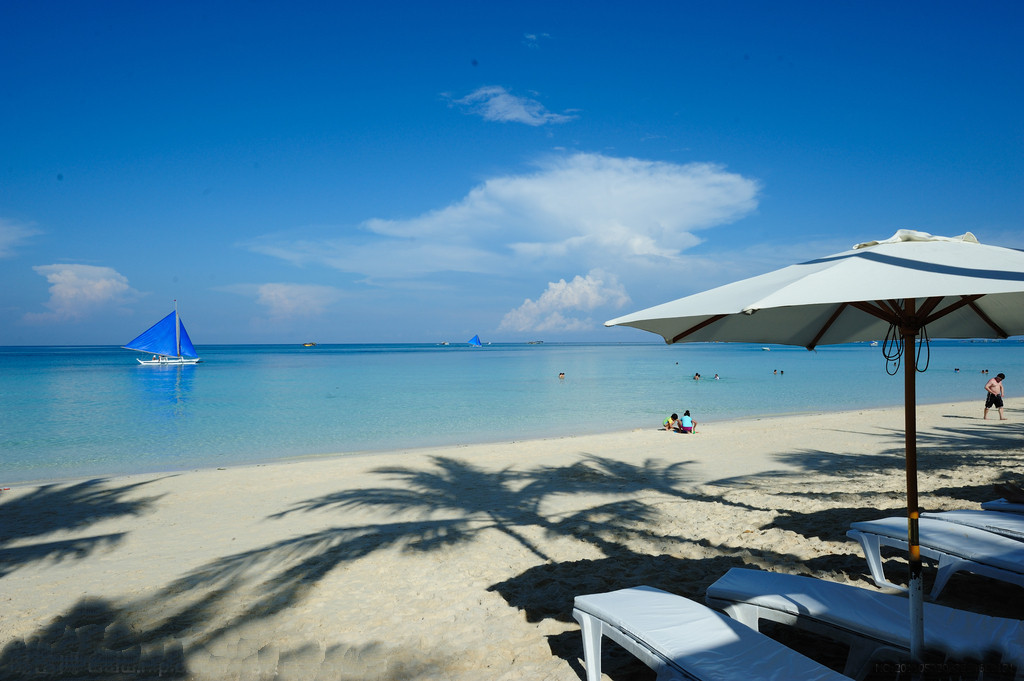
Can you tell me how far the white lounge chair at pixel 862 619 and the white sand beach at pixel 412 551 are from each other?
87cm

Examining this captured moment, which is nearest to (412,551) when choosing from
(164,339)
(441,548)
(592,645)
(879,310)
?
(441,548)

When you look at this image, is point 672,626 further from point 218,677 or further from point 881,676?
point 218,677

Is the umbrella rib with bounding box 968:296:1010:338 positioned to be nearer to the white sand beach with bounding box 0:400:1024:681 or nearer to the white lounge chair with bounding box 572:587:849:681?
the white sand beach with bounding box 0:400:1024:681

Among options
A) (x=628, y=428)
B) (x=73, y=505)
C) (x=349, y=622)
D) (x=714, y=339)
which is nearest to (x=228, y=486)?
(x=73, y=505)

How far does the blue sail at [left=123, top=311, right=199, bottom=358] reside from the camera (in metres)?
56.1

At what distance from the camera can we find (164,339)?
56.6 meters

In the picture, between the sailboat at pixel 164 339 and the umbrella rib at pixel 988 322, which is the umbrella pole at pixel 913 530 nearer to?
the umbrella rib at pixel 988 322

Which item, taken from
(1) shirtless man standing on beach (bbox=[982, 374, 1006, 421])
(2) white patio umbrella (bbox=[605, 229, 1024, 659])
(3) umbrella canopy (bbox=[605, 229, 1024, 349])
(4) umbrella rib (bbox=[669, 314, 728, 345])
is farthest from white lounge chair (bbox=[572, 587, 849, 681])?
(1) shirtless man standing on beach (bbox=[982, 374, 1006, 421])

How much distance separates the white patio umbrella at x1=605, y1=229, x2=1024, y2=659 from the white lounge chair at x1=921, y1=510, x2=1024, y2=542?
159cm

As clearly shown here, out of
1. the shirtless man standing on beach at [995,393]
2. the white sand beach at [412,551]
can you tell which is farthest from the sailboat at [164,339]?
the shirtless man standing on beach at [995,393]

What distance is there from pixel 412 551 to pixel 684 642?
12.4ft

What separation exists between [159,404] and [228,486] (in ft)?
63.3

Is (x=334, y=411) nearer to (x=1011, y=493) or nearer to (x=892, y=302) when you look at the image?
(x=1011, y=493)

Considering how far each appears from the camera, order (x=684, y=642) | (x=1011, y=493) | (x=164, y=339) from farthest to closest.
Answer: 1. (x=164, y=339)
2. (x=1011, y=493)
3. (x=684, y=642)
